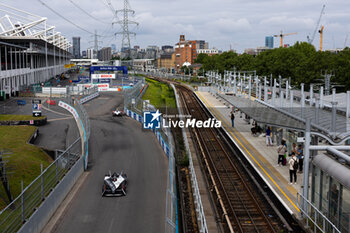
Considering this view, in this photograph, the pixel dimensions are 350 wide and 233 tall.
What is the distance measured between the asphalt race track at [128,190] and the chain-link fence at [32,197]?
3.47 ft

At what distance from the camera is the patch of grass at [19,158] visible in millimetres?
18703

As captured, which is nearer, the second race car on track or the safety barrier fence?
the safety barrier fence

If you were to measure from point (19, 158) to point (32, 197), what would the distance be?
9219 mm

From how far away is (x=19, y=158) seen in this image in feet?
72.2

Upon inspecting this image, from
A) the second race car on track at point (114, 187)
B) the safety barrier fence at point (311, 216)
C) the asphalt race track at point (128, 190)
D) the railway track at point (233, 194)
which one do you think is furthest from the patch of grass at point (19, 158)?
the safety barrier fence at point (311, 216)

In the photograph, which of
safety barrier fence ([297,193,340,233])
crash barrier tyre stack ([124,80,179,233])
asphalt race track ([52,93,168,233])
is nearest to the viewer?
safety barrier fence ([297,193,340,233])

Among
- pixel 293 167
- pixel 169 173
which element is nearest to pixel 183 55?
pixel 169 173

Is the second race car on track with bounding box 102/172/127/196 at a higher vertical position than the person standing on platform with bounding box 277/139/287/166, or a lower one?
lower

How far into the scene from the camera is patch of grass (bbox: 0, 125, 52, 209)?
18703 millimetres

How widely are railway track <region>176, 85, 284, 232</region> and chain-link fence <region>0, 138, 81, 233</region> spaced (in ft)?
21.4

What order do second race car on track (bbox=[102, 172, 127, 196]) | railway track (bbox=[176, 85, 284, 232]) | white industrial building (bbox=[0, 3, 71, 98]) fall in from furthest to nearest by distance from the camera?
white industrial building (bbox=[0, 3, 71, 98]), second race car on track (bbox=[102, 172, 127, 196]), railway track (bbox=[176, 85, 284, 232])

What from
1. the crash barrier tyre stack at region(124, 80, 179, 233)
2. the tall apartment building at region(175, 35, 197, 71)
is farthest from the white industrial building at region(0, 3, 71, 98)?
the tall apartment building at region(175, 35, 197, 71)

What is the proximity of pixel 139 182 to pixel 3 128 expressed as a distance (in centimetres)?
1797

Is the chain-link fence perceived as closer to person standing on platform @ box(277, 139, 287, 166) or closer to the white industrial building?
person standing on platform @ box(277, 139, 287, 166)
